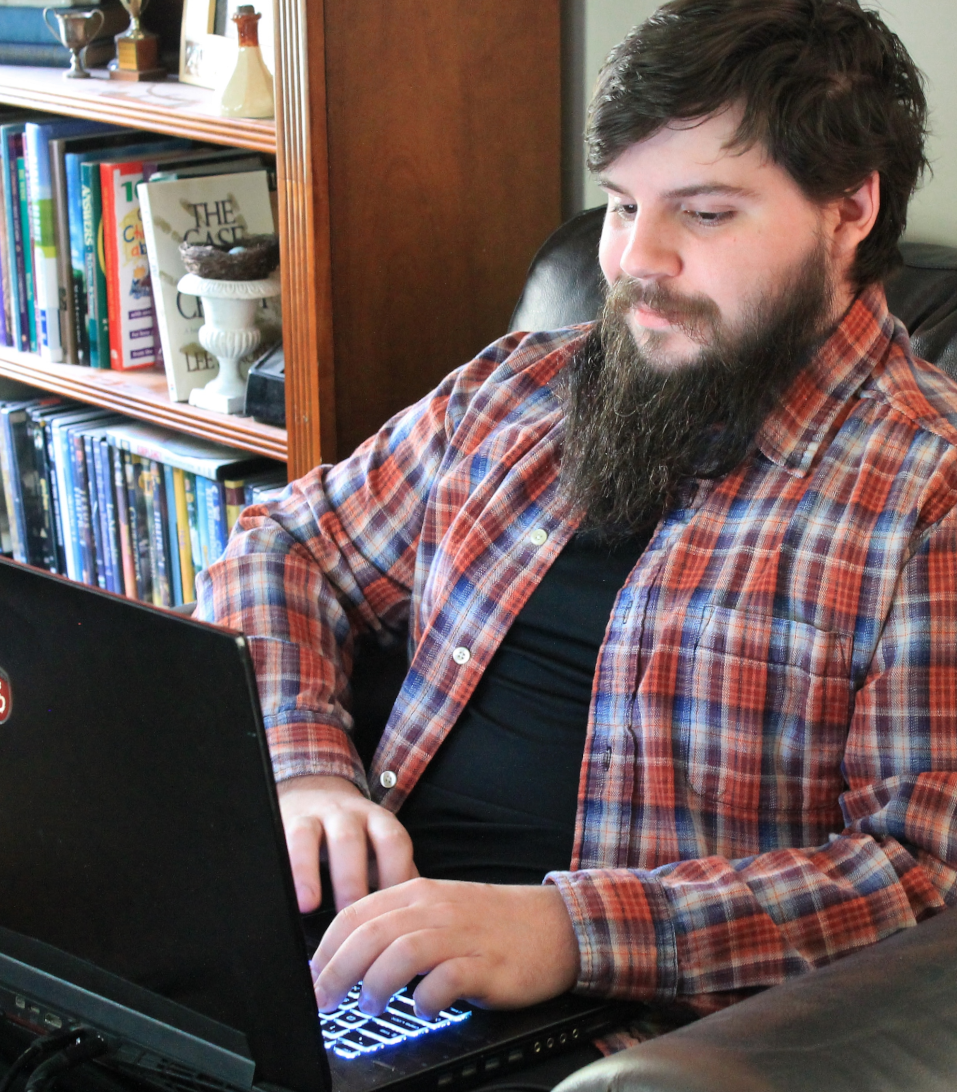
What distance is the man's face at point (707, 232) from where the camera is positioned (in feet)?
3.50

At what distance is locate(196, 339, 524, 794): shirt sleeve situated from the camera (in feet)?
4.20

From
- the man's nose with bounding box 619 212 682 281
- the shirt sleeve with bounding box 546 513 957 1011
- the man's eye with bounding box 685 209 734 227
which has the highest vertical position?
the man's eye with bounding box 685 209 734 227

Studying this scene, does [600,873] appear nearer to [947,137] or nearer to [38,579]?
[38,579]

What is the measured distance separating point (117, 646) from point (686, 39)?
69cm

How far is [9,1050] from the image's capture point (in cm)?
89

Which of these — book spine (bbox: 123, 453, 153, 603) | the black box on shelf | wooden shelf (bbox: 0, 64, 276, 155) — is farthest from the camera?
book spine (bbox: 123, 453, 153, 603)

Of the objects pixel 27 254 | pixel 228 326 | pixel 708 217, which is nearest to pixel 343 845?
pixel 708 217

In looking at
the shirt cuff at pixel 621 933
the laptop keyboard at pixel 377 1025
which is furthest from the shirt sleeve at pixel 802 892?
the laptop keyboard at pixel 377 1025

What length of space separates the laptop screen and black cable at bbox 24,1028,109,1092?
48 mm

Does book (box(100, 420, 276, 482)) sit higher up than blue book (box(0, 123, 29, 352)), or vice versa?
blue book (box(0, 123, 29, 352))

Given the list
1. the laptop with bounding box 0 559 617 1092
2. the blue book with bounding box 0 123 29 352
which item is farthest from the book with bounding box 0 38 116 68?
the laptop with bounding box 0 559 617 1092

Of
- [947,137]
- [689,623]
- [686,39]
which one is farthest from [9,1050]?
[947,137]

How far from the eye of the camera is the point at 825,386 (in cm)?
113

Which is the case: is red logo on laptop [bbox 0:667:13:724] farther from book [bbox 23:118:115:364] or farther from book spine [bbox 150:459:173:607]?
book [bbox 23:118:115:364]
